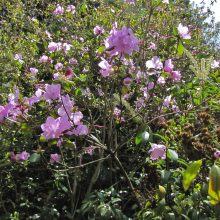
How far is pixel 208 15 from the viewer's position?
596 centimetres

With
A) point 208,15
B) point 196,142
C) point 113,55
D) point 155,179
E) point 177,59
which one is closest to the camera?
point 196,142

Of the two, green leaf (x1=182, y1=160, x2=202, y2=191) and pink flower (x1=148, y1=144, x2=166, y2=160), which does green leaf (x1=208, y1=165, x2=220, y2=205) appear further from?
pink flower (x1=148, y1=144, x2=166, y2=160)

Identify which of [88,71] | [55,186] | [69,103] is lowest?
[55,186]

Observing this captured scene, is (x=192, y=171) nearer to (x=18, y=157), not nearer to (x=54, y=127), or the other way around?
(x=54, y=127)

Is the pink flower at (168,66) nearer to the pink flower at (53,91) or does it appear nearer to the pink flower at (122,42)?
the pink flower at (122,42)

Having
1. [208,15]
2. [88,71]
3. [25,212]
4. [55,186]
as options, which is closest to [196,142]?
[55,186]

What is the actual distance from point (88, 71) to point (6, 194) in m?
1.07

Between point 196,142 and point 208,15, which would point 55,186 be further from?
point 208,15

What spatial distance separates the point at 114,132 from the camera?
251cm

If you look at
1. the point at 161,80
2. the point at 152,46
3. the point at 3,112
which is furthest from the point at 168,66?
the point at 152,46

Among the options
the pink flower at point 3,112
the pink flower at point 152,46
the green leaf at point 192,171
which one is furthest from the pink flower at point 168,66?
the pink flower at point 152,46

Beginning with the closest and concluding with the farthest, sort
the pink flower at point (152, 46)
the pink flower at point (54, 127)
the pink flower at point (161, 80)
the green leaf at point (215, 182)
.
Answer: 1. the green leaf at point (215, 182)
2. the pink flower at point (54, 127)
3. the pink flower at point (161, 80)
4. the pink flower at point (152, 46)

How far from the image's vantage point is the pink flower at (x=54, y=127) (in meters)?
1.69

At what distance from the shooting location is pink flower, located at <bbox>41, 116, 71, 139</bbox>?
169 cm
